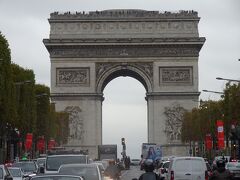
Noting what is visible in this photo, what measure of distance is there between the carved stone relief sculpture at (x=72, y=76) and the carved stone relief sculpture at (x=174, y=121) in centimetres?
1090

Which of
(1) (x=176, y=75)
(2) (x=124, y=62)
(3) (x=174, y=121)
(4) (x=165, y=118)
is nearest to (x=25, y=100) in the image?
(2) (x=124, y=62)

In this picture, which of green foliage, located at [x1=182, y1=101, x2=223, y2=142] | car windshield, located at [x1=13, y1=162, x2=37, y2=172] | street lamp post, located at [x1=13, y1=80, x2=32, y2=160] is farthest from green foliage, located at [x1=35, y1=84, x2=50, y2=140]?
car windshield, located at [x1=13, y1=162, x2=37, y2=172]

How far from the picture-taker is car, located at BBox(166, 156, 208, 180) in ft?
121

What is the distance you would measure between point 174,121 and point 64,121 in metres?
14.0

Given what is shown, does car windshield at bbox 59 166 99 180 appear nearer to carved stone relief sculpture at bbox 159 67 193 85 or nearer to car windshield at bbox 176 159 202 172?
car windshield at bbox 176 159 202 172

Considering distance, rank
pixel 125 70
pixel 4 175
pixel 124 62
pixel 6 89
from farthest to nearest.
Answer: pixel 125 70
pixel 124 62
pixel 6 89
pixel 4 175

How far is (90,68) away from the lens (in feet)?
393

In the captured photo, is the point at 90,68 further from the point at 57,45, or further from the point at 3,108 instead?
the point at 3,108

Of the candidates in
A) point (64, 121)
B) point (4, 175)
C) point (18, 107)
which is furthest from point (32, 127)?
point (4, 175)

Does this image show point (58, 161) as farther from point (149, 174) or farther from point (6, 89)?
point (6, 89)

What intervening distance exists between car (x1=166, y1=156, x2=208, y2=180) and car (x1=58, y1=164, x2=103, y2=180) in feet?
22.5

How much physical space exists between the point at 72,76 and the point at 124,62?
6.72 m

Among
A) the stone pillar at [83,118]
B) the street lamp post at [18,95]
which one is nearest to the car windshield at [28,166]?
the street lamp post at [18,95]

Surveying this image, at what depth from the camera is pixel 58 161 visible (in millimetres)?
39281
